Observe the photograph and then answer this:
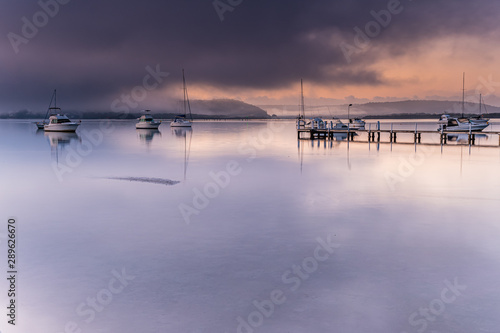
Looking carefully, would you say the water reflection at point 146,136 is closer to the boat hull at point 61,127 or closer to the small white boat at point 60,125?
the boat hull at point 61,127

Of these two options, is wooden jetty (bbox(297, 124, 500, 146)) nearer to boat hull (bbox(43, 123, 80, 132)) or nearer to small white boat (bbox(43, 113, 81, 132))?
boat hull (bbox(43, 123, 80, 132))

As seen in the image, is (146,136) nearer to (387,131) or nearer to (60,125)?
(60,125)

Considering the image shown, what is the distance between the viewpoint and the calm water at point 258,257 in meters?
6.17

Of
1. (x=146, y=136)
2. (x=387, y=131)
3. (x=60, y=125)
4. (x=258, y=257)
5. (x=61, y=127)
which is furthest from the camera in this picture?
(x=61, y=127)

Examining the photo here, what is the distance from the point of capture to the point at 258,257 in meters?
8.76

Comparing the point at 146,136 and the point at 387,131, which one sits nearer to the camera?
the point at 387,131

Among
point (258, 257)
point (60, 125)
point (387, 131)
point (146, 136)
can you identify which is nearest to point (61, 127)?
point (60, 125)

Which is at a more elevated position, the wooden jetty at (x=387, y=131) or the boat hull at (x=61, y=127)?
the boat hull at (x=61, y=127)

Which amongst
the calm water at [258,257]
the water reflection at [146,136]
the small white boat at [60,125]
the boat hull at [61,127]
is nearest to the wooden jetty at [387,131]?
the water reflection at [146,136]

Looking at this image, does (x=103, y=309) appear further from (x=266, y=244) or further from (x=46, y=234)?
(x=46, y=234)

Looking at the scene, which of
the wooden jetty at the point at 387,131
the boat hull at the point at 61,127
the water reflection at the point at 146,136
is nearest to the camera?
the wooden jetty at the point at 387,131

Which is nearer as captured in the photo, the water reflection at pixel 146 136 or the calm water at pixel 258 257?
the calm water at pixel 258 257

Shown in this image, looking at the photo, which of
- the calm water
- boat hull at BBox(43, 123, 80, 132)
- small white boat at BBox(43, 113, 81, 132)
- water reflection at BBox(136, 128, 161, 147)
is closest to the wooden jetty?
water reflection at BBox(136, 128, 161, 147)

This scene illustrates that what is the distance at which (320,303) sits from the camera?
6578mm
